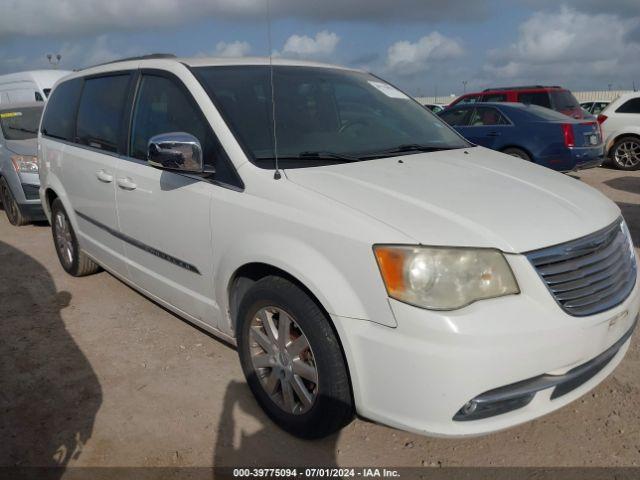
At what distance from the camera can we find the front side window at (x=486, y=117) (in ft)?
30.0

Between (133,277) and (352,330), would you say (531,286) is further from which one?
(133,277)

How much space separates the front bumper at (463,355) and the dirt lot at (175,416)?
1.63ft

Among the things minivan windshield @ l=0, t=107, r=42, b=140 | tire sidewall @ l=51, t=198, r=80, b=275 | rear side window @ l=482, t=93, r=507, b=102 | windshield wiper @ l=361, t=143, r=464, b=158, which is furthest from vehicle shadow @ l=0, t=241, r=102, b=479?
rear side window @ l=482, t=93, r=507, b=102

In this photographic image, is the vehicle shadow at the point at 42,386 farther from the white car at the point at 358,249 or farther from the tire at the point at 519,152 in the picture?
the tire at the point at 519,152

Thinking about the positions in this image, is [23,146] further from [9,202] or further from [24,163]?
[9,202]

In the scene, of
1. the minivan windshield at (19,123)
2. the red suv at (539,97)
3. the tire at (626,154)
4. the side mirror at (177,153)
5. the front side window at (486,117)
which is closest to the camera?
the side mirror at (177,153)

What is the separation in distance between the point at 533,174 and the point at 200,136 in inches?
71.9

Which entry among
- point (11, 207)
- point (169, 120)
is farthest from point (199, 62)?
point (11, 207)

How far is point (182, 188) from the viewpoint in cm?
298

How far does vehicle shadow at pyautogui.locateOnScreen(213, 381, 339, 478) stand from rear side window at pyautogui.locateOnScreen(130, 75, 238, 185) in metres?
1.23

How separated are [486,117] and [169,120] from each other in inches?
290

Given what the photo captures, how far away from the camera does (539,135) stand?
8609 mm

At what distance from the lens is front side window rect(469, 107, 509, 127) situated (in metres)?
9.16

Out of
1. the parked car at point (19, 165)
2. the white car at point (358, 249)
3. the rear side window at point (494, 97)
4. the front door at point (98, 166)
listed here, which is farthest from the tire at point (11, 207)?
the rear side window at point (494, 97)
